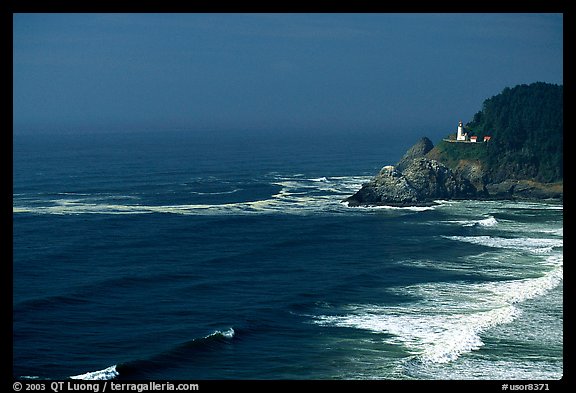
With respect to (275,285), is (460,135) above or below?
above

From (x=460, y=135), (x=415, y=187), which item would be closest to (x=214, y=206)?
(x=415, y=187)

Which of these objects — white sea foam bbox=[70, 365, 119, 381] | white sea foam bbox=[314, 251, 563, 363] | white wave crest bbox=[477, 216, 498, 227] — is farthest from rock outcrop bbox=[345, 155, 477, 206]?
white sea foam bbox=[70, 365, 119, 381]

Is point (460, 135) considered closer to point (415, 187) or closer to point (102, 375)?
point (415, 187)

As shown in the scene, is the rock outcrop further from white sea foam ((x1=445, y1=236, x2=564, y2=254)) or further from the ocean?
white sea foam ((x1=445, y1=236, x2=564, y2=254))
